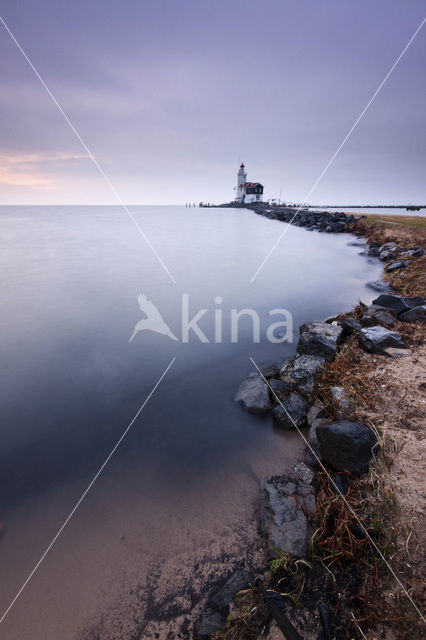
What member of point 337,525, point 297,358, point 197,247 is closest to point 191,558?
point 337,525

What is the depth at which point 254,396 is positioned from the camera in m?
5.15

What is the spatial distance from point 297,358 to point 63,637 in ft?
15.8

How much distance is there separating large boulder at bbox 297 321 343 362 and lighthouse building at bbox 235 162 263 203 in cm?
11645

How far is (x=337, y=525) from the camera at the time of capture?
9.21 ft

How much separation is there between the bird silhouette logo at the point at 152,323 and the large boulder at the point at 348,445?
5461mm

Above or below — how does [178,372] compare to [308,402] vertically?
below

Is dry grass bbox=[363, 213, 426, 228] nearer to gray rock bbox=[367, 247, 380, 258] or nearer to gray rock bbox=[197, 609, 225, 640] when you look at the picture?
gray rock bbox=[367, 247, 380, 258]

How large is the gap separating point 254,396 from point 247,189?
397 feet

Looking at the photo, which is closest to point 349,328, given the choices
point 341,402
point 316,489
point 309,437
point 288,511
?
point 341,402

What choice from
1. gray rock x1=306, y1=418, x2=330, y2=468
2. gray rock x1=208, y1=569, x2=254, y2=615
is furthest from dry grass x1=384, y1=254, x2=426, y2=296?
gray rock x1=208, y1=569, x2=254, y2=615

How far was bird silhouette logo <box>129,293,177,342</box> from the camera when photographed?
8.57 meters

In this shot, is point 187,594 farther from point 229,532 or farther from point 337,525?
point 337,525

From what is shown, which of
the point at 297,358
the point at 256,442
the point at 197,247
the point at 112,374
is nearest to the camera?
the point at 256,442

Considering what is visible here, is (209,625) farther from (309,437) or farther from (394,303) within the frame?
(394,303)
